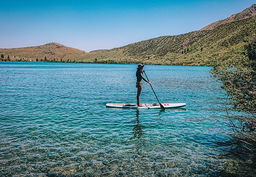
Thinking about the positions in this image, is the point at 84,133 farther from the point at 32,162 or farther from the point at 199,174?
the point at 199,174

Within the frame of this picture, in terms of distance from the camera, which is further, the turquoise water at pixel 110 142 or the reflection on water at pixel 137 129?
the reflection on water at pixel 137 129

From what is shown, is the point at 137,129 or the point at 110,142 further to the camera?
the point at 137,129

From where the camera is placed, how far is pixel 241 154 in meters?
11.7

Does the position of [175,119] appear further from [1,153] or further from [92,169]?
[1,153]

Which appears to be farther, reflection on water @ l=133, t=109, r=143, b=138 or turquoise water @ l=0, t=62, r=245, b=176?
reflection on water @ l=133, t=109, r=143, b=138

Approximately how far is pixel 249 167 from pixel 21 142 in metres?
11.6

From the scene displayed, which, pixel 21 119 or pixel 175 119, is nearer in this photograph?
pixel 21 119

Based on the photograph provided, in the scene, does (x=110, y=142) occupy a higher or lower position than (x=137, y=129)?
higher

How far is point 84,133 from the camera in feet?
48.1

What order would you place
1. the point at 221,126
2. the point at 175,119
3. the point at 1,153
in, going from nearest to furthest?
the point at 1,153 < the point at 221,126 < the point at 175,119

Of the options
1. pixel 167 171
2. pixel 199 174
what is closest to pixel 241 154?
pixel 199 174

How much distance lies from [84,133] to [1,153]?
490 cm

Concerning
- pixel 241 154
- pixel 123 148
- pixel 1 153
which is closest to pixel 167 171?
pixel 123 148

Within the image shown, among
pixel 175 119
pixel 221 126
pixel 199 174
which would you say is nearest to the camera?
pixel 199 174
